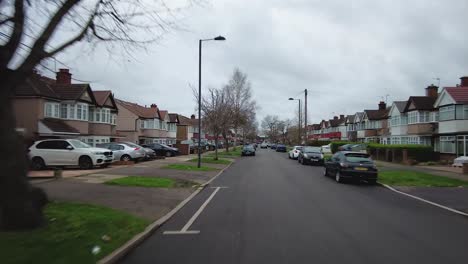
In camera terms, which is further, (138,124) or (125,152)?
(138,124)

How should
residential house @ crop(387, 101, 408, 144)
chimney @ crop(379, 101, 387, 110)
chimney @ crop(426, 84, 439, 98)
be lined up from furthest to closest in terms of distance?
chimney @ crop(379, 101, 387, 110), chimney @ crop(426, 84, 439, 98), residential house @ crop(387, 101, 408, 144)

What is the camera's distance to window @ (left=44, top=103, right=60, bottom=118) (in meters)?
29.4

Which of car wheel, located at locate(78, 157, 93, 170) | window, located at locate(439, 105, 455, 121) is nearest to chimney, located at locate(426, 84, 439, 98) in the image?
window, located at locate(439, 105, 455, 121)

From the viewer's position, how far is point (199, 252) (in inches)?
248

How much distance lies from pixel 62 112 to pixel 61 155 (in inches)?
439

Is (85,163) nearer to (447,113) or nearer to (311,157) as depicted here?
(311,157)

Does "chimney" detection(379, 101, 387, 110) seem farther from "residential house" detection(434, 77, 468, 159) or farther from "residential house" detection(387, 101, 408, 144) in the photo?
"residential house" detection(434, 77, 468, 159)

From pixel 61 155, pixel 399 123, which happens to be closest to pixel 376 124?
pixel 399 123

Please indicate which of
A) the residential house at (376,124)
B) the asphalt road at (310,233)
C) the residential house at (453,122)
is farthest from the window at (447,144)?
the asphalt road at (310,233)


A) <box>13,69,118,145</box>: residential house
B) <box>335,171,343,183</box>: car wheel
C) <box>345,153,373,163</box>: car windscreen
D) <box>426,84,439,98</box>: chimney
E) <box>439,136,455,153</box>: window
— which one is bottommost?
<box>335,171,343,183</box>: car wheel

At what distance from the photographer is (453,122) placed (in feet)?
110

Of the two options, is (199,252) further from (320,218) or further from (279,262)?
(320,218)

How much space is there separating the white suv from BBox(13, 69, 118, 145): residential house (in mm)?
3147

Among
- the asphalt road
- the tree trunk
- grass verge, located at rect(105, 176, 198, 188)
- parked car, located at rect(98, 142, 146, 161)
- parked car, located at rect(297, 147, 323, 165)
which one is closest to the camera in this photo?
the asphalt road
